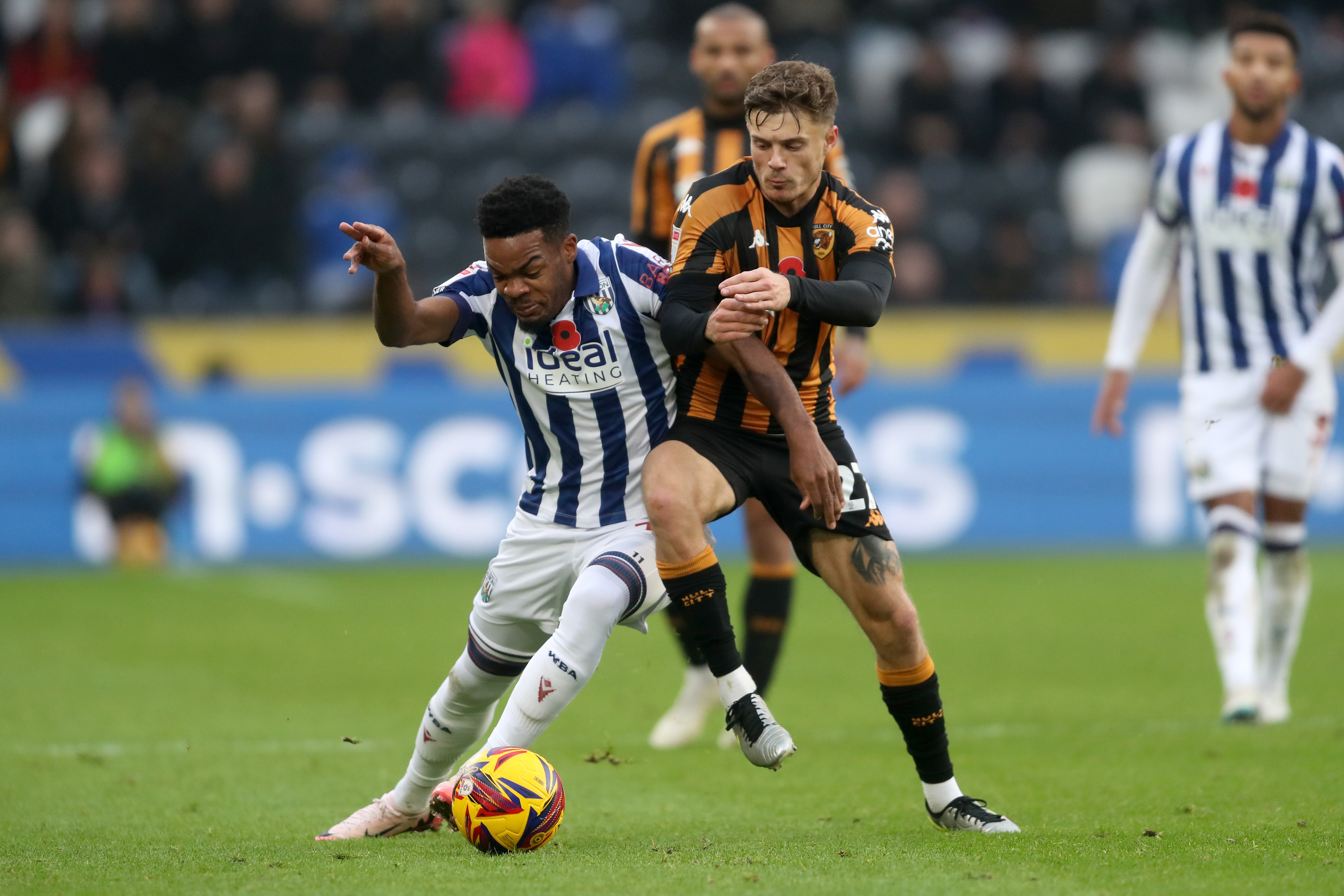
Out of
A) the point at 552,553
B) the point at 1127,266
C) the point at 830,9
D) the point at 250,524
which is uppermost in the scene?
the point at 830,9

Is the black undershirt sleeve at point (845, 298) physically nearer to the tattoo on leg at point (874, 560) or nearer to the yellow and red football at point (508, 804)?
the tattoo on leg at point (874, 560)

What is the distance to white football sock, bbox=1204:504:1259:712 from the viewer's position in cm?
678

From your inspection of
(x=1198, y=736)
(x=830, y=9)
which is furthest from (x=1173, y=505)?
(x=1198, y=736)

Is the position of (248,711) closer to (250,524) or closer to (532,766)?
(532,766)

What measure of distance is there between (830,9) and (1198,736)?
1268 centimetres

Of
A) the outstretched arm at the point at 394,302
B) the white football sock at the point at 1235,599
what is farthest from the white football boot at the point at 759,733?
the white football sock at the point at 1235,599

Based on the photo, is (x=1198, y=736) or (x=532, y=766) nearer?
(x=532, y=766)

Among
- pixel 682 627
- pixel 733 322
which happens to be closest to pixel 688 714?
pixel 682 627

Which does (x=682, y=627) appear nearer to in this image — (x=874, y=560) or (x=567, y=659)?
(x=567, y=659)

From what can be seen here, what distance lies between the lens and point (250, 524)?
44.0 ft

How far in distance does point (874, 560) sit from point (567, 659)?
35.2 inches

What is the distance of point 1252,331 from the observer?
696 centimetres

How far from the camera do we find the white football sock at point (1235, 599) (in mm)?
6777

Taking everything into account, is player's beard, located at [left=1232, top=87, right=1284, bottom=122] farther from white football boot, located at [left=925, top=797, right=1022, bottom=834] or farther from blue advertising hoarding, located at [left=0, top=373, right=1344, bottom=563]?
blue advertising hoarding, located at [left=0, top=373, right=1344, bottom=563]
